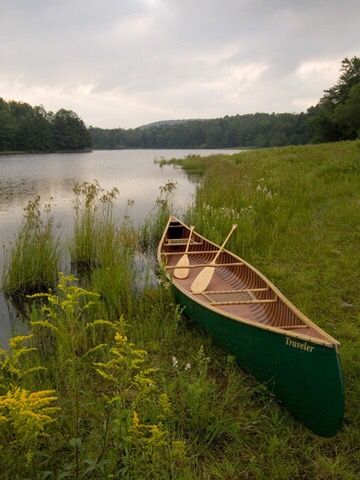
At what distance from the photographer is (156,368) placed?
3219 mm

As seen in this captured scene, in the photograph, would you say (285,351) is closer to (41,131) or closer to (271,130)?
(41,131)

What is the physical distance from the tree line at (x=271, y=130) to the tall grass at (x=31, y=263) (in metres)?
39.3

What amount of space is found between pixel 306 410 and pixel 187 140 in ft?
521

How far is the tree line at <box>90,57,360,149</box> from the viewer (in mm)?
44125

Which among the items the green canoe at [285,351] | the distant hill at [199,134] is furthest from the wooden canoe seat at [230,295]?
the distant hill at [199,134]

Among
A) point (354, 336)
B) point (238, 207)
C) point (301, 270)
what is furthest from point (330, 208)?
point (354, 336)

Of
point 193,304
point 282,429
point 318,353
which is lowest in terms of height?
point 282,429

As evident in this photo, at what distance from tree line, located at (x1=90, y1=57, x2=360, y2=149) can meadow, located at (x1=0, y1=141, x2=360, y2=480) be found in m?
36.4

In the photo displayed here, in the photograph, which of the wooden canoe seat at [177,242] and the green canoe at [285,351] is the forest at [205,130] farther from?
the green canoe at [285,351]

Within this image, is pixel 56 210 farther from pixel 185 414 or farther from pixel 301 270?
pixel 185 414

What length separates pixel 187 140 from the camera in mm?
155375

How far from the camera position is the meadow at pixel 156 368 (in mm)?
2543

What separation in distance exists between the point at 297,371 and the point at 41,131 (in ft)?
300

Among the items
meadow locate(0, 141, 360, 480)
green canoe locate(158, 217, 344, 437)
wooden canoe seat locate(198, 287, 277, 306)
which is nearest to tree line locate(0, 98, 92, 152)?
meadow locate(0, 141, 360, 480)
